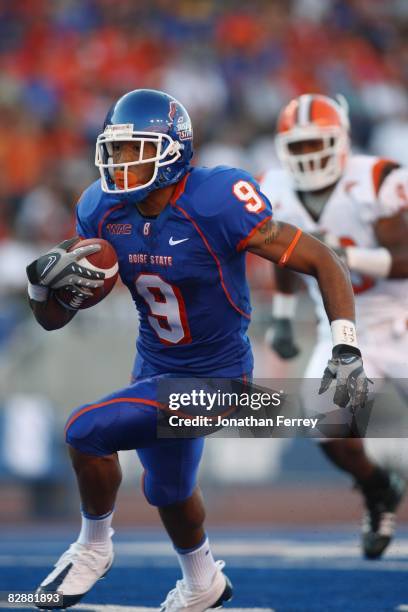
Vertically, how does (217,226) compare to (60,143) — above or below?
below

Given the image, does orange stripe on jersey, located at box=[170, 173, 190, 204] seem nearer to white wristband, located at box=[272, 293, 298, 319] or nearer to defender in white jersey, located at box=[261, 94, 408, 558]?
defender in white jersey, located at box=[261, 94, 408, 558]

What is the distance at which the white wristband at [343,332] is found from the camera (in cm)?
332

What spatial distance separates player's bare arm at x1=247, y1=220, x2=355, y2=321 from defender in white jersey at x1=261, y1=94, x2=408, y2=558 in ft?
4.16

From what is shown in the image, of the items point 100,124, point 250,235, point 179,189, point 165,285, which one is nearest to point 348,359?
point 250,235

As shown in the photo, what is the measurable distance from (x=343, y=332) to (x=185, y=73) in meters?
7.25

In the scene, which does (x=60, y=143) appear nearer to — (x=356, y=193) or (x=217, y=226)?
(x=356, y=193)

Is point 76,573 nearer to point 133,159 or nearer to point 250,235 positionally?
point 250,235

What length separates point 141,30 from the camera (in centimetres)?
1074

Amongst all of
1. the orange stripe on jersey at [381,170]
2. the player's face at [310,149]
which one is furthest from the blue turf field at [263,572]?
the player's face at [310,149]

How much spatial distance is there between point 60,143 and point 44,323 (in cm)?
632

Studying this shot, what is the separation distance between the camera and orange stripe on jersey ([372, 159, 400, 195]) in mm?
4695

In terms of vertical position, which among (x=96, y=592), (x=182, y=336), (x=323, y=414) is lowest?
(x=96, y=592)

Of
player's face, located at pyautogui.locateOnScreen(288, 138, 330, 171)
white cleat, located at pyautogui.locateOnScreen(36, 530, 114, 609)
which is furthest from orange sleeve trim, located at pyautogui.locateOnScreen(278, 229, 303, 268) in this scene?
player's face, located at pyautogui.locateOnScreen(288, 138, 330, 171)

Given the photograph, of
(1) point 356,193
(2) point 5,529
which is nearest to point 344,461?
(1) point 356,193
